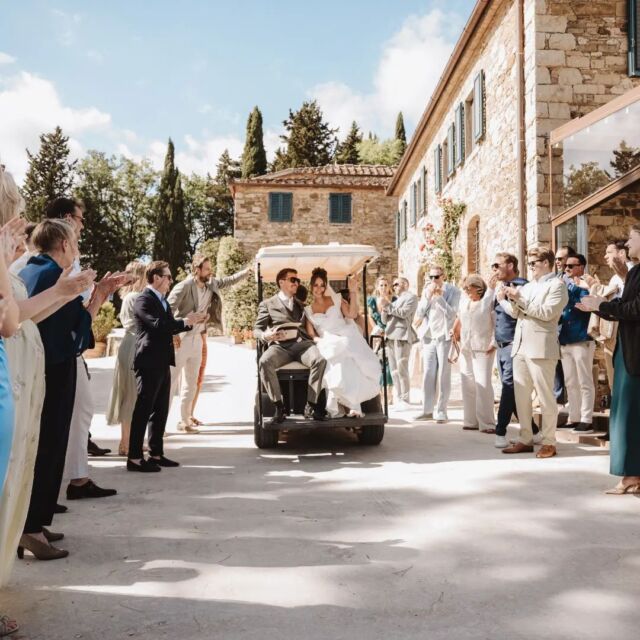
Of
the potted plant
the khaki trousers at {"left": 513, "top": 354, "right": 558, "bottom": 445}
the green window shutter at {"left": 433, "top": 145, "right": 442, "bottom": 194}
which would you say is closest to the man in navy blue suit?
the khaki trousers at {"left": 513, "top": 354, "right": 558, "bottom": 445}

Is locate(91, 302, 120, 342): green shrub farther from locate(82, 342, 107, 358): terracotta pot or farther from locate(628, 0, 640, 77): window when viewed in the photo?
locate(628, 0, 640, 77): window

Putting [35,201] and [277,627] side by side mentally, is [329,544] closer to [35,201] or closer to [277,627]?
[277,627]

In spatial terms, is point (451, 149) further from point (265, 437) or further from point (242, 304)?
point (265, 437)

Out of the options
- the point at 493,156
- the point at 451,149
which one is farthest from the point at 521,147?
the point at 451,149

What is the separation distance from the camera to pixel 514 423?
8.10 m

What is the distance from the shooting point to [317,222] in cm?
2995

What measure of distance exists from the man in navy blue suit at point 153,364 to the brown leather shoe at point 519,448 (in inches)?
122

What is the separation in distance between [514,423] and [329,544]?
5130 millimetres

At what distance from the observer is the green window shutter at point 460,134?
1491 centimetres

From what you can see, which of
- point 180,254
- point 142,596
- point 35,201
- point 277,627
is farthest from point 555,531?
point 35,201

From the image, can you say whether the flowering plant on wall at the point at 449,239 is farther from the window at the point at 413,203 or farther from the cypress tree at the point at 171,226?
the cypress tree at the point at 171,226

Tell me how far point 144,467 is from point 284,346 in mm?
1797

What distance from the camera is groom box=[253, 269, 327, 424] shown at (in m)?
6.23

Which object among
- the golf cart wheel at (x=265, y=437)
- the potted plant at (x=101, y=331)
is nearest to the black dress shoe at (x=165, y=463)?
the golf cart wheel at (x=265, y=437)
